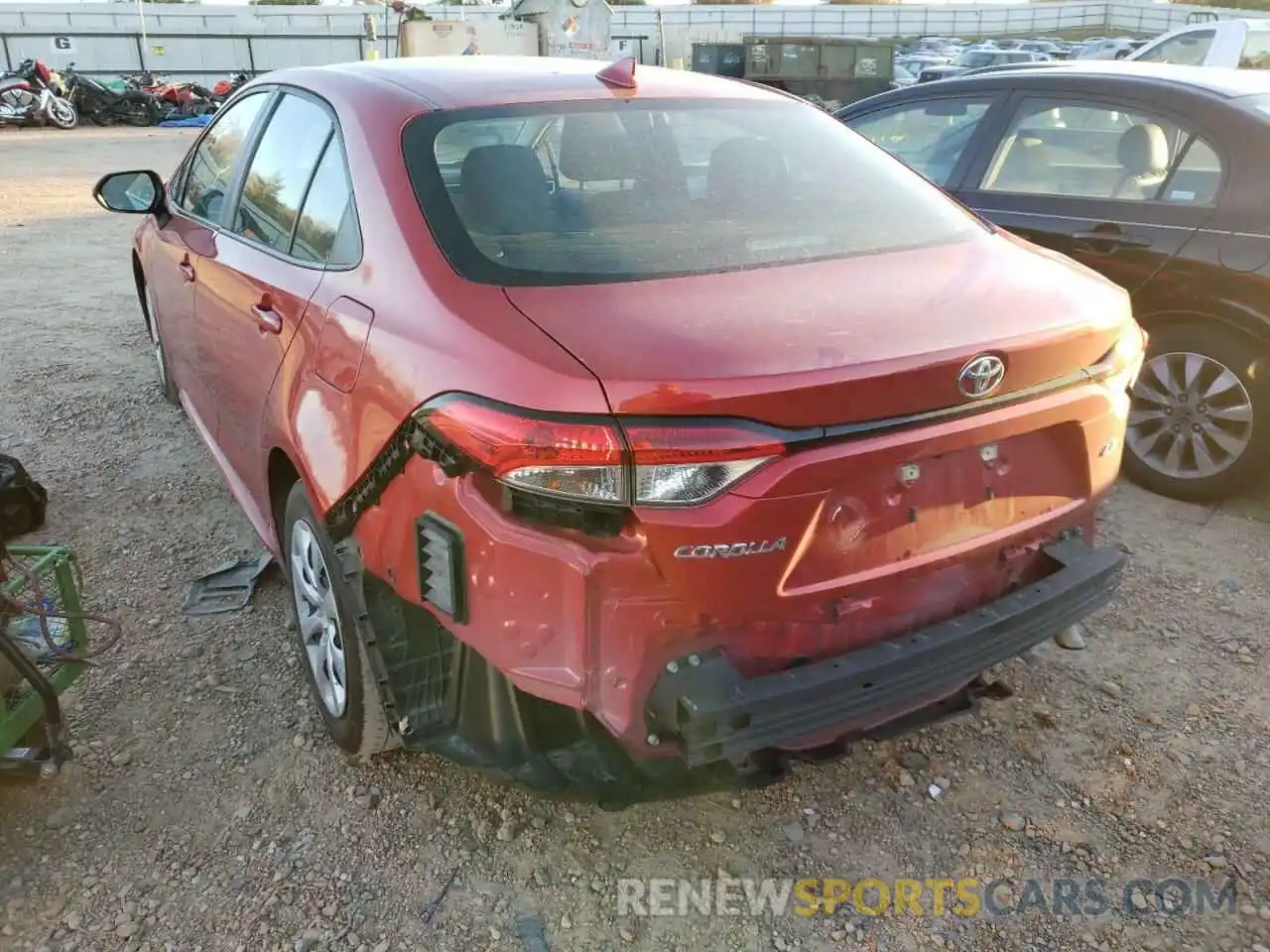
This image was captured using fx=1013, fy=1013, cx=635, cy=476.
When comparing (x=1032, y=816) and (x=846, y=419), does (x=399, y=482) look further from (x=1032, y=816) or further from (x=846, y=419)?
(x=1032, y=816)

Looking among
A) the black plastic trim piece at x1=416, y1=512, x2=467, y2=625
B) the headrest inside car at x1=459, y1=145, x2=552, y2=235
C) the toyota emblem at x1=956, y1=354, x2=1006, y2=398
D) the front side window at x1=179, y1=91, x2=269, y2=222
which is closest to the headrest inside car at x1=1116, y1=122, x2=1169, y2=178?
the toyota emblem at x1=956, y1=354, x2=1006, y2=398

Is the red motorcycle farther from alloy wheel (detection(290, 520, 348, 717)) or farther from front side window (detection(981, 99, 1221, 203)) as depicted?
alloy wheel (detection(290, 520, 348, 717))

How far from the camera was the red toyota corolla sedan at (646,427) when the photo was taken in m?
1.80

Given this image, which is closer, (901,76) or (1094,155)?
(1094,155)

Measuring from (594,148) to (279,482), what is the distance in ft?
4.11

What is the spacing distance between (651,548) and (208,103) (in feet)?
94.7

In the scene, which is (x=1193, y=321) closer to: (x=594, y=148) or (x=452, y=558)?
(x=594, y=148)

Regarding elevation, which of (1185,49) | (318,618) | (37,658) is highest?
(1185,49)

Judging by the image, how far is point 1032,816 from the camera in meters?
2.54

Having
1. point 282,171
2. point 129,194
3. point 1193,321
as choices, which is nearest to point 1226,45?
point 1193,321

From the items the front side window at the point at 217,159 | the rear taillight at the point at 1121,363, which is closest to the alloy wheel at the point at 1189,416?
the rear taillight at the point at 1121,363

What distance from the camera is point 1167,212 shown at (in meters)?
4.05

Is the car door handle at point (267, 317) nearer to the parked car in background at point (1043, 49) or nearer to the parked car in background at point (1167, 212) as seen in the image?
the parked car in background at point (1167, 212)

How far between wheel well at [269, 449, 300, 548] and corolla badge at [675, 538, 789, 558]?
1.22 m
